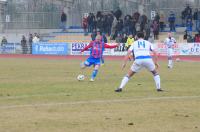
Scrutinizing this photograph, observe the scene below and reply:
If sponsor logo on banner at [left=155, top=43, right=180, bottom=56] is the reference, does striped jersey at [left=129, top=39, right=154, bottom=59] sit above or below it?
above

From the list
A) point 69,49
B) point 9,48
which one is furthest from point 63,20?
point 69,49

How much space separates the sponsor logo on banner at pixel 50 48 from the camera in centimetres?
5591

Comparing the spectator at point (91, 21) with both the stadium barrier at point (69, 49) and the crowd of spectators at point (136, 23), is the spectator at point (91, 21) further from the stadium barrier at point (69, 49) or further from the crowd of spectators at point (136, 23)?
the stadium barrier at point (69, 49)

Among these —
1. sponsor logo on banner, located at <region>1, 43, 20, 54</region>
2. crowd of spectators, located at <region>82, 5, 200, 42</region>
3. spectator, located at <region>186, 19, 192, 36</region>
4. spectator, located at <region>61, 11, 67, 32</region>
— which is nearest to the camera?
crowd of spectators, located at <region>82, 5, 200, 42</region>

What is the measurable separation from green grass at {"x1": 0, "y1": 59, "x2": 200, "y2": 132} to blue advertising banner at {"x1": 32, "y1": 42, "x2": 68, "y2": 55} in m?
34.2

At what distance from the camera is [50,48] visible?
5638cm

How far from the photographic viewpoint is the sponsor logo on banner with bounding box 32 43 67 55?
55.9 m

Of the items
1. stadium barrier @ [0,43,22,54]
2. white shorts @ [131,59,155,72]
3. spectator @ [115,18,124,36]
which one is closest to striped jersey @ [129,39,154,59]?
white shorts @ [131,59,155,72]

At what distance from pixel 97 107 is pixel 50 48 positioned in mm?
42404

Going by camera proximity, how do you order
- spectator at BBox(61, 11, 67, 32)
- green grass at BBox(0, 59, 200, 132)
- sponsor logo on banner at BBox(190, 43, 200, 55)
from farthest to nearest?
spectator at BBox(61, 11, 67, 32) < sponsor logo on banner at BBox(190, 43, 200, 55) < green grass at BBox(0, 59, 200, 132)

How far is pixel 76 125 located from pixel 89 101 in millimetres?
4072

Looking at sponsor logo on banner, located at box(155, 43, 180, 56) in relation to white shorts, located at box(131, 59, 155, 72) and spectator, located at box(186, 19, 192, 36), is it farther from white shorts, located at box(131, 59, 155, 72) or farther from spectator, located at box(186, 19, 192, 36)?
white shorts, located at box(131, 59, 155, 72)

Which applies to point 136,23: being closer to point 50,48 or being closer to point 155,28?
point 155,28

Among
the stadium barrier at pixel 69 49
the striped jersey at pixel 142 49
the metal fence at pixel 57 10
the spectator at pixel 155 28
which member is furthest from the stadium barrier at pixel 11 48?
the striped jersey at pixel 142 49
